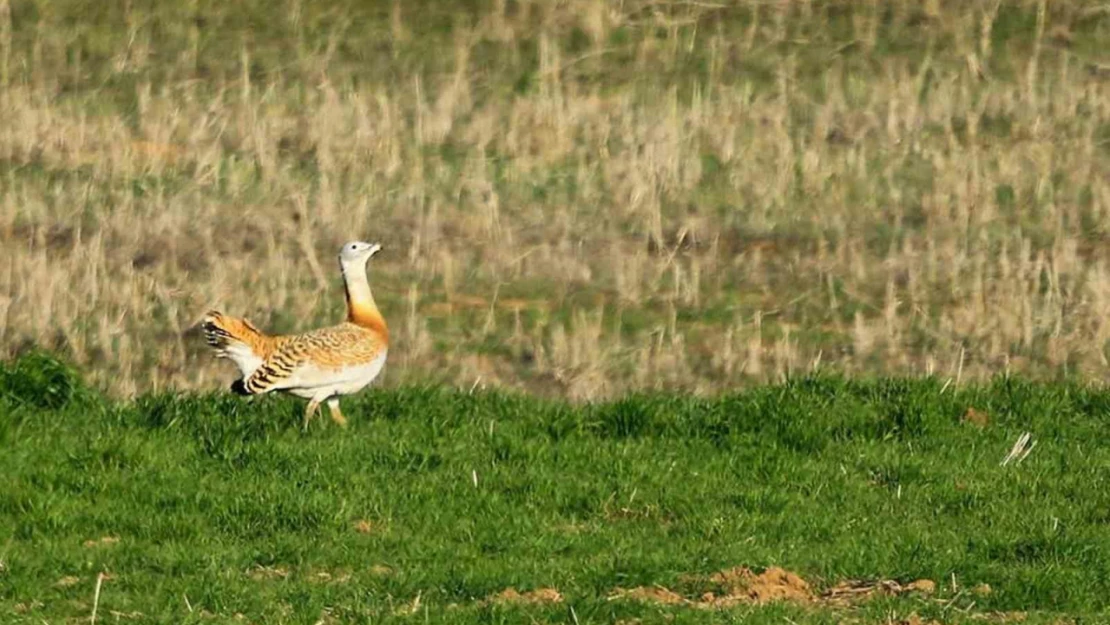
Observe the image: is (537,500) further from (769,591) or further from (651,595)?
(769,591)

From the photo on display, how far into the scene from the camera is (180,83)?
851 inches

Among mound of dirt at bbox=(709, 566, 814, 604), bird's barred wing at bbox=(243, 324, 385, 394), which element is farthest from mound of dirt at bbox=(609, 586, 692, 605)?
bird's barred wing at bbox=(243, 324, 385, 394)

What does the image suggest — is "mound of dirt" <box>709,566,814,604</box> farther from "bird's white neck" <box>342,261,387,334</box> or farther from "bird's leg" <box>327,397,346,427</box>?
"bird's white neck" <box>342,261,387,334</box>

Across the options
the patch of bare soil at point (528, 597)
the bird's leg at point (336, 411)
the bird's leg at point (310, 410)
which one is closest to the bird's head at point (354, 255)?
the bird's leg at point (336, 411)

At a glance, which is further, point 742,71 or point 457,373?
point 742,71

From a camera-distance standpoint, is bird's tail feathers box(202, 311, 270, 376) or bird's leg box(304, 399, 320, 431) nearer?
bird's leg box(304, 399, 320, 431)

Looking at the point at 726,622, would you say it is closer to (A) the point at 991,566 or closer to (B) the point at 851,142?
(A) the point at 991,566

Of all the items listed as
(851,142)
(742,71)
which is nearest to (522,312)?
(851,142)

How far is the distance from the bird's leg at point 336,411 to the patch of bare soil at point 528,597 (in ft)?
9.73

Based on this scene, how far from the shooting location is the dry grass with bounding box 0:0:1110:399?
52.2 ft

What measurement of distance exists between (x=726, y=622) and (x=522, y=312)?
22.9 ft

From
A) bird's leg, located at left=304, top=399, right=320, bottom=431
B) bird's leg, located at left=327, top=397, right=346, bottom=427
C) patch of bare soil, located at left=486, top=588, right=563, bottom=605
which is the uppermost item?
patch of bare soil, located at left=486, top=588, right=563, bottom=605

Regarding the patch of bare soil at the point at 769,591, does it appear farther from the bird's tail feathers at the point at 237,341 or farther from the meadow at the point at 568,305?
the bird's tail feathers at the point at 237,341

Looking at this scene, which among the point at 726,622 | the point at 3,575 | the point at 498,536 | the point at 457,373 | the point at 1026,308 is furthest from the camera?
the point at 1026,308
